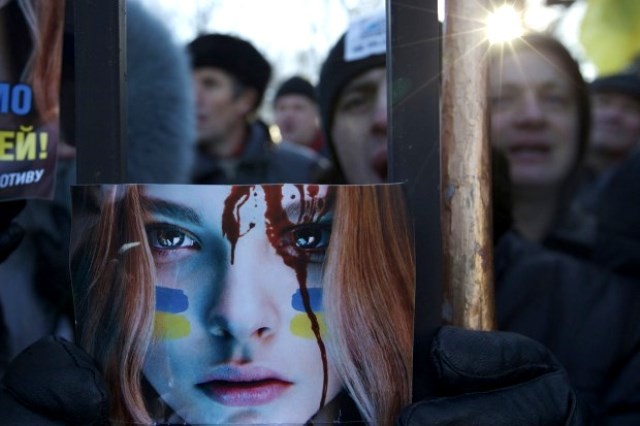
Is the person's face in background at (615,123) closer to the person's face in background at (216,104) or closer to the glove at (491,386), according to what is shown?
the person's face in background at (216,104)

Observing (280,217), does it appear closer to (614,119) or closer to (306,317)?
(306,317)

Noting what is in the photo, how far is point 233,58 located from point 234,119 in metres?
0.26

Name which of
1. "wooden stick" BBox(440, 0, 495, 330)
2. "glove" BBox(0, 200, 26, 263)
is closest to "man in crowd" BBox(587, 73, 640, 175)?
"wooden stick" BBox(440, 0, 495, 330)

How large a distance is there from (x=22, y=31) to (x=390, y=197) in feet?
1.86

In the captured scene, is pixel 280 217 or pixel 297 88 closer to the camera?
pixel 280 217

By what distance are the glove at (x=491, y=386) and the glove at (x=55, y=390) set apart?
1.01ft


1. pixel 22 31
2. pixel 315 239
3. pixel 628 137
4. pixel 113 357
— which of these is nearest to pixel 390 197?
pixel 315 239

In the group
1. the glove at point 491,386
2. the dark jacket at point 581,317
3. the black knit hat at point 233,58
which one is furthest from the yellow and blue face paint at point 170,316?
the black knit hat at point 233,58

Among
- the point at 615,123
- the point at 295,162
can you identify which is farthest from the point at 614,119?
the point at 295,162

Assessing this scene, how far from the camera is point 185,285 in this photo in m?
0.85

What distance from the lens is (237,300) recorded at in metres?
Result: 0.84

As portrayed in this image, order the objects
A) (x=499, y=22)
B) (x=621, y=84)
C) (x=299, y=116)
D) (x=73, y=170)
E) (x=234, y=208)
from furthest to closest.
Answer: (x=299, y=116) < (x=621, y=84) < (x=73, y=170) < (x=499, y=22) < (x=234, y=208)

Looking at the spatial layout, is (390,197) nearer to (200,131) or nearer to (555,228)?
(555,228)

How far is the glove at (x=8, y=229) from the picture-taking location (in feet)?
3.65
